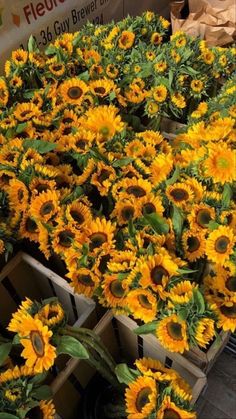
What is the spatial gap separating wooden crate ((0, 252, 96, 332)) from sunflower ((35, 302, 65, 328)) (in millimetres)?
139

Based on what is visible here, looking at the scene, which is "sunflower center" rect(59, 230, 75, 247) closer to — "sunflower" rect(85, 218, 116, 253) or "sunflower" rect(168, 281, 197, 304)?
"sunflower" rect(85, 218, 116, 253)

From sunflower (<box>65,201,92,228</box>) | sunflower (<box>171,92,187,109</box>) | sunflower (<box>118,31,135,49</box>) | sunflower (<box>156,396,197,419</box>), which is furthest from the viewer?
sunflower (<box>118,31,135,49</box>)

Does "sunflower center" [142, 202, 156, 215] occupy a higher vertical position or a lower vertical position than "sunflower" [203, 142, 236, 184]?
lower

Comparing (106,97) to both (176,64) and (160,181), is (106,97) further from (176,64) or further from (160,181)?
(160,181)

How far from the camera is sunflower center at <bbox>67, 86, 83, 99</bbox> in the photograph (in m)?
1.09

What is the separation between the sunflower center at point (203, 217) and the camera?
0.74m

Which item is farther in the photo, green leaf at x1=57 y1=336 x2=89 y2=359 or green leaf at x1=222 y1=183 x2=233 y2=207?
green leaf at x1=222 y1=183 x2=233 y2=207

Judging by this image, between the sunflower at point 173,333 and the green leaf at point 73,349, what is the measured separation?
0.13 meters

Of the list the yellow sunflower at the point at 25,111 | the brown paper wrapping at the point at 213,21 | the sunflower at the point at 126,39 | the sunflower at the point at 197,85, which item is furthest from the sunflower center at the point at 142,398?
the brown paper wrapping at the point at 213,21

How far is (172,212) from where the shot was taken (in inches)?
31.6

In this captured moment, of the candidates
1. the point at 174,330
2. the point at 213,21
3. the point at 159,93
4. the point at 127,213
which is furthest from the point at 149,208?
the point at 213,21

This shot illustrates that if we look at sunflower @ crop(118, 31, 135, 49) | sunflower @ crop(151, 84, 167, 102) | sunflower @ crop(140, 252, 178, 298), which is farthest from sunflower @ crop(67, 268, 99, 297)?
sunflower @ crop(118, 31, 135, 49)

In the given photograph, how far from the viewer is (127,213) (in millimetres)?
801

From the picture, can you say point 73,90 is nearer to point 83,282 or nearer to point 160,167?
point 160,167
